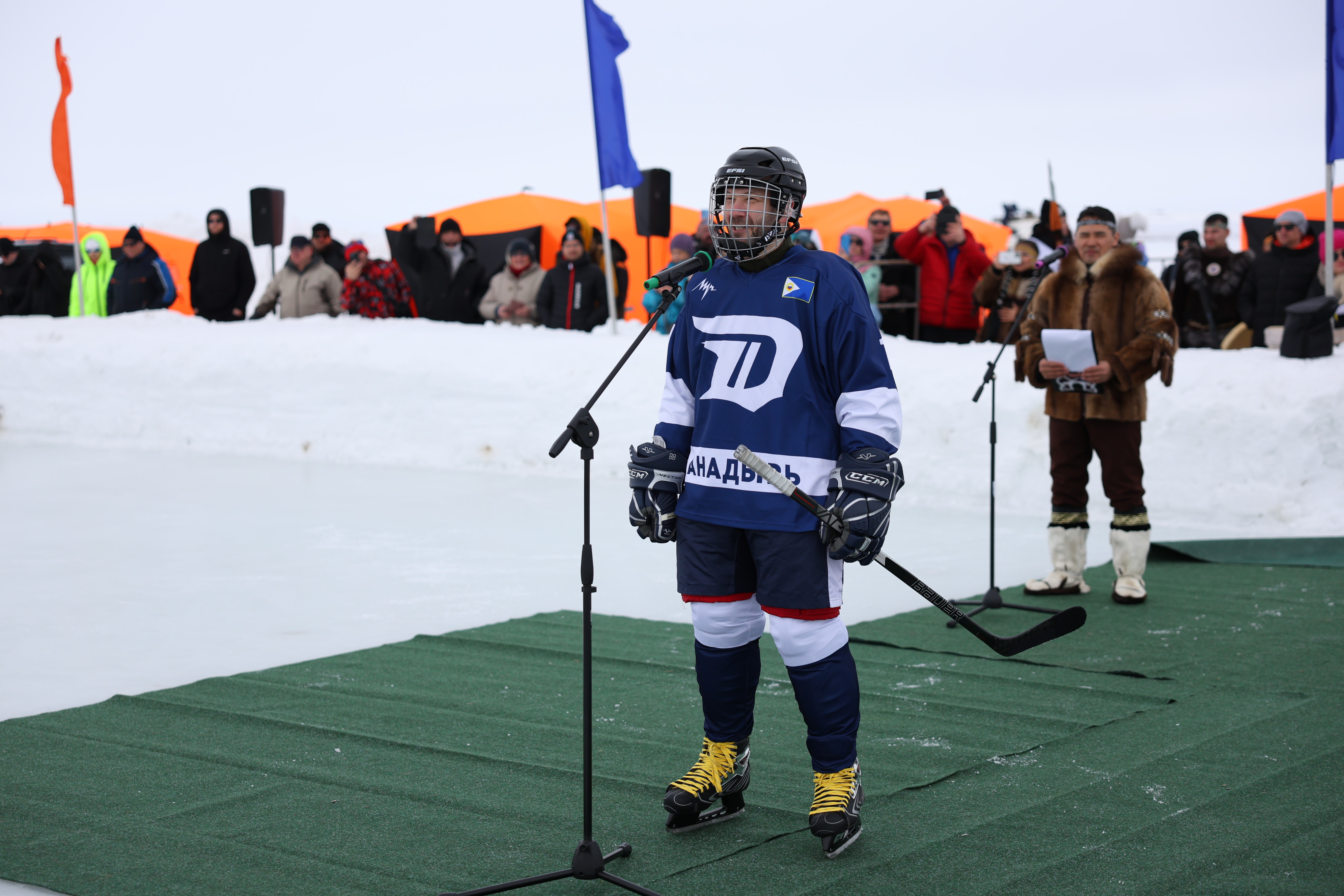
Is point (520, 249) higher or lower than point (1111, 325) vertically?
higher

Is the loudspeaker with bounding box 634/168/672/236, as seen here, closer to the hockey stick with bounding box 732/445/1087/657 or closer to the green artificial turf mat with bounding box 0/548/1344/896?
the green artificial turf mat with bounding box 0/548/1344/896

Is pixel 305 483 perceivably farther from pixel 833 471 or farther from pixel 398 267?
pixel 833 471

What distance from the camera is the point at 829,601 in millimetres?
3039

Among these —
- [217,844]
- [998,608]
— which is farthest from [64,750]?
[998,608]

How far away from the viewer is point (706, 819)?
3229mm

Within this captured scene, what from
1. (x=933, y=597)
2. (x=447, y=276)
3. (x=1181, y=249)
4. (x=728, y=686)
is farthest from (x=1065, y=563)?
(x=447, y=276)

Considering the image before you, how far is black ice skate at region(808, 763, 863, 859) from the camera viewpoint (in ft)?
9.85

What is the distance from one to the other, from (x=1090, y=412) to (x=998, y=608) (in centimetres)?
93

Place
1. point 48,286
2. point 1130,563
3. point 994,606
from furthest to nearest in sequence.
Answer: point 48,286
point 1130,563
point 994,606

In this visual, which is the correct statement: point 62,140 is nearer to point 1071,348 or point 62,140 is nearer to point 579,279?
point 579,279

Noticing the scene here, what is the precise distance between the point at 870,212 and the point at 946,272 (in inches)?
182

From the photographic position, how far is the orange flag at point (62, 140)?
46.1 ft

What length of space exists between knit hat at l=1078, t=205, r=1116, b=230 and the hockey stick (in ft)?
9.46

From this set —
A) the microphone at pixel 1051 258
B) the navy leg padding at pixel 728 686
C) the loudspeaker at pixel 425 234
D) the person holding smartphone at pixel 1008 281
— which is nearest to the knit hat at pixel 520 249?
the loudspeaker at pixel 425 234
